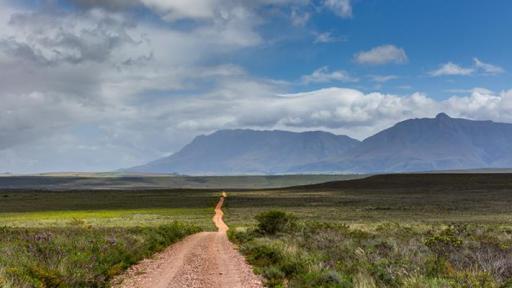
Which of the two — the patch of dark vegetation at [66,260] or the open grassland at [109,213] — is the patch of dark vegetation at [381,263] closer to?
the patch of dark vegetation at [66,260]

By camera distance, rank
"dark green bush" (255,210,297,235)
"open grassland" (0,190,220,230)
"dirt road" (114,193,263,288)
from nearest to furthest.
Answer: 1. "dirt road" (114,193,263,288)
2. "dark green bush" (255,210,297,235)
3. "open grassland" (0,190,220,230)

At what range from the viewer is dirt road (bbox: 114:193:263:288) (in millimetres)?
16781

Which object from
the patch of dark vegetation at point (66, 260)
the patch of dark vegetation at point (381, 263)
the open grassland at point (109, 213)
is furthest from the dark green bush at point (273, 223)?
the open grassland at point (109, 213)

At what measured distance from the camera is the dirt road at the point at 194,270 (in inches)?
661

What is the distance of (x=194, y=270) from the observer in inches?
780

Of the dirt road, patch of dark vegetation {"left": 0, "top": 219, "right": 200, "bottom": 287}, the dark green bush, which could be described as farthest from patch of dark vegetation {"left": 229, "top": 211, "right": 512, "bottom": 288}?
the dark green bush

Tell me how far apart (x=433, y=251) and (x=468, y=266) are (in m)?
3.65

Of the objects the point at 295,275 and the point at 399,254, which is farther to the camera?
the point at 399,254

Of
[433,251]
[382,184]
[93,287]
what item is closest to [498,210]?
[433,251]

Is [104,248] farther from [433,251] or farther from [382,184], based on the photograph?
[382,184]

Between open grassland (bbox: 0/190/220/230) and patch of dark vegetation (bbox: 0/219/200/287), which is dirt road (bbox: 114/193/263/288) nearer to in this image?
patch of dark vegetation (bbox: 0/219/200/287)

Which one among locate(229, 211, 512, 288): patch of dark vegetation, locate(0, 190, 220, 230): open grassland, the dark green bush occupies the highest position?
locate(229, 211, 512, 288): patch of dark vegetation

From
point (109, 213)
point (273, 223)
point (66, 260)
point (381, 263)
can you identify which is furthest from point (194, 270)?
point (109, 213)

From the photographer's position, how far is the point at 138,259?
22.8 m
